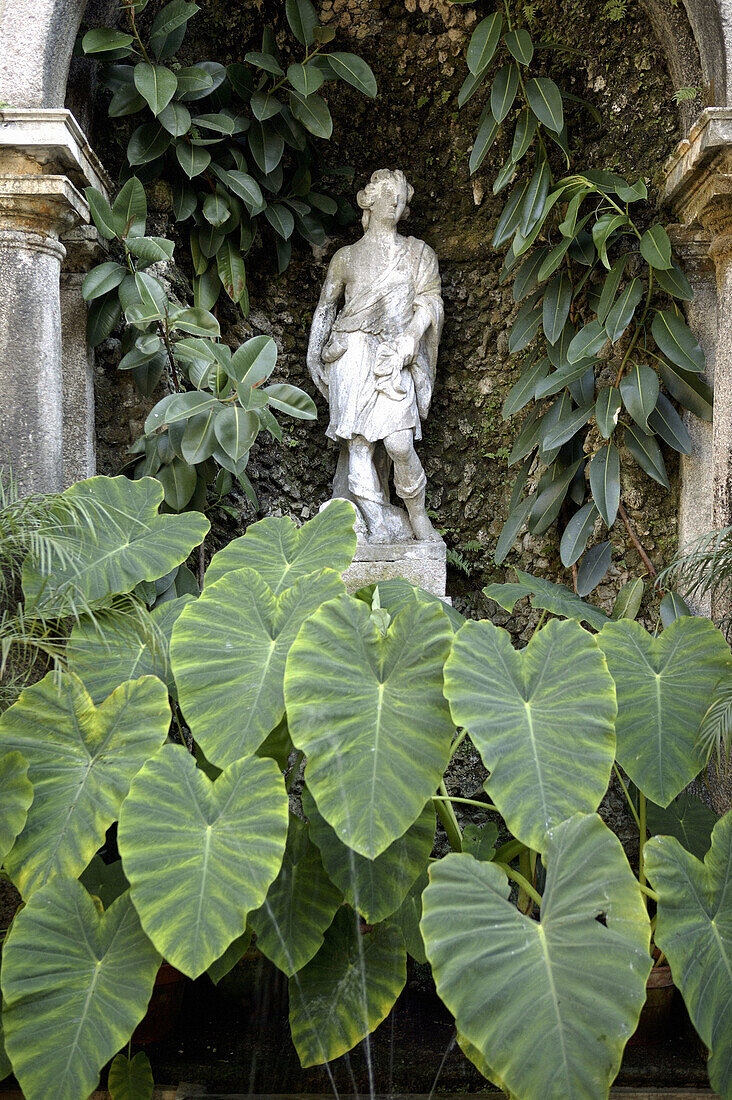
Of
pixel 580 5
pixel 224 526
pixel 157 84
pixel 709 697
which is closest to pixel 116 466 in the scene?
pixel 224 526

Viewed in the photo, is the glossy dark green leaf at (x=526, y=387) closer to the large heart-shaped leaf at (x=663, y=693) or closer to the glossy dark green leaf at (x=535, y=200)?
the glossy dark green leaf at (x=535, y=200)

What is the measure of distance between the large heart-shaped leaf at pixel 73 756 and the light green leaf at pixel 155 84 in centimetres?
187

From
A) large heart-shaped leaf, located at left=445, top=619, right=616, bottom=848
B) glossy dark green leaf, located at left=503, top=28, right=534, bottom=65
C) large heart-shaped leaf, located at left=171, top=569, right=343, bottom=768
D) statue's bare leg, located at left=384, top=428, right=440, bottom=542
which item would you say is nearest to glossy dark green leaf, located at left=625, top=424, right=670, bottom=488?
statue's bare leg, located at left=384, top=428, right=440, bottom=542

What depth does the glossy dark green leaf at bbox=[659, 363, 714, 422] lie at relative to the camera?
2943mm

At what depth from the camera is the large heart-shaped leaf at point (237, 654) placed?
1.79 metres

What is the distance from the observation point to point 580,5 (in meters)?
3.35

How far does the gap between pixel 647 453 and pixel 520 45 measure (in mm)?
1365

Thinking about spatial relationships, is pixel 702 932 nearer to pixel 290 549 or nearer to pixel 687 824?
pixel 687 824

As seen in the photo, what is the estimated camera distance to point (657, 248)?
2836 mm

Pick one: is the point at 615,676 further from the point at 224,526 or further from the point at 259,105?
the point at 259,105

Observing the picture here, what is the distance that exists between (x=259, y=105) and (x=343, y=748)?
2442mm

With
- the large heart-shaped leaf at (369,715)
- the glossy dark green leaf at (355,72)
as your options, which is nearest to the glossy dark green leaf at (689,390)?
the glossy dark green leaf at (355,72)

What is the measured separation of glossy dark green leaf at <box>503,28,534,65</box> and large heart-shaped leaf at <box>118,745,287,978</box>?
2453 mm

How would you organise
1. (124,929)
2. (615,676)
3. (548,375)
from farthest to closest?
(548,375) → (615,676) → (124,929)
